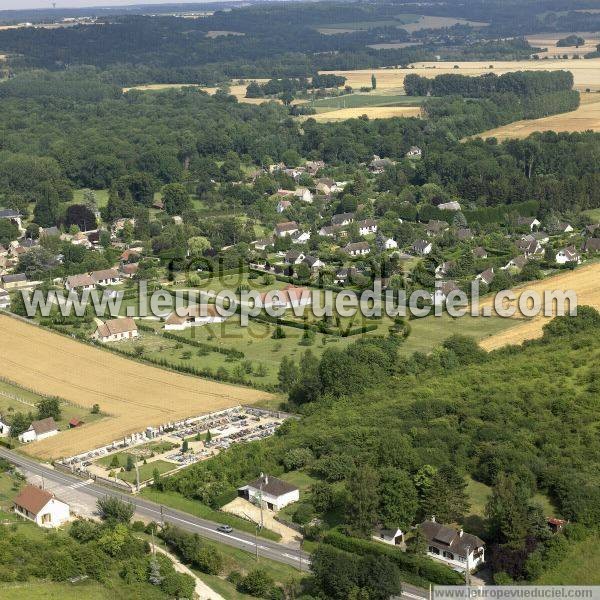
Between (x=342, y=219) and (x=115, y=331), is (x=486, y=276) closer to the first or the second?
(x=342, y=219)

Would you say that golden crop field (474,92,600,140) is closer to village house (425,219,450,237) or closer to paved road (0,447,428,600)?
village house (425,219,450,237)

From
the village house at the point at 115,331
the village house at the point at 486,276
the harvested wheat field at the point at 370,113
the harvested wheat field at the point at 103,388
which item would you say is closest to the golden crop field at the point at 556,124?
the harvested wheat field at the point at 370,113

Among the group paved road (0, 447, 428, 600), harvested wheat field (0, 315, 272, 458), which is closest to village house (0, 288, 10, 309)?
harvested wheat field (0, 315, 272, 458)

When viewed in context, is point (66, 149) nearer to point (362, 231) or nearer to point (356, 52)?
point (362, 231)

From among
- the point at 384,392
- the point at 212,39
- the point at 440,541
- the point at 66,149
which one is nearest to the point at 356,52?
the point at 212,39

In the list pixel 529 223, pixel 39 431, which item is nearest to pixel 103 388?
pixel 39 431

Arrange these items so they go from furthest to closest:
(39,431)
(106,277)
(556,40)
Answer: (556,40)
(106,277)
(39,431)

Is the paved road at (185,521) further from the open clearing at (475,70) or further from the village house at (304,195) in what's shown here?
the open clearing at (475,70)

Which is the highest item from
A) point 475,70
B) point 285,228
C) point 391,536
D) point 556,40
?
point 556,40
